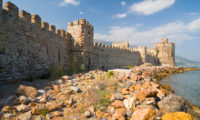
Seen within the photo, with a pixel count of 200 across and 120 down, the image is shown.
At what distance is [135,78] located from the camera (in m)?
9.70

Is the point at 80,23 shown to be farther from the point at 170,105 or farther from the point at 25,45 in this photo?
the point at 170,105

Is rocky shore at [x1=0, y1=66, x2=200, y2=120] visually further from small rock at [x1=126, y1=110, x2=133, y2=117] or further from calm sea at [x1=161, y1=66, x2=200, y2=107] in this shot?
calm sea at [x1=161, y1=66, x2=200, y2=107]

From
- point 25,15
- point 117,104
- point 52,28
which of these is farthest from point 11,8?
point 117,104

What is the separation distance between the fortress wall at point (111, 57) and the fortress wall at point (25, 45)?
5.41 m

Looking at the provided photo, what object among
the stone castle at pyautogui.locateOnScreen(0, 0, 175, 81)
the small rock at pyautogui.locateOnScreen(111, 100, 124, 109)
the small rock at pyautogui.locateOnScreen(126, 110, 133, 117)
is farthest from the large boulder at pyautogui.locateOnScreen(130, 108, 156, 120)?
the stone castle at pyautogui.locateOnScreen(0, 0, 175, 81)

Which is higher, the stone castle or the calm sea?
the stone castle

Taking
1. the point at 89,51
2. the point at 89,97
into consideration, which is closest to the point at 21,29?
the point at 89,97

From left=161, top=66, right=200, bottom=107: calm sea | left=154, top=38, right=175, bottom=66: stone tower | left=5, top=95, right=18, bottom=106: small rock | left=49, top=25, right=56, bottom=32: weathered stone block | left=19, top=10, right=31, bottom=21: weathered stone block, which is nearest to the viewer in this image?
left=5, top=95, right=18, bottom=106: small rock

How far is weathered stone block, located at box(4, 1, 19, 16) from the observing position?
600 cm

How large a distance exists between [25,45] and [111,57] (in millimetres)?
15229

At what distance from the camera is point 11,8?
20.3ft

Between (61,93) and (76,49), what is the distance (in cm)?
661

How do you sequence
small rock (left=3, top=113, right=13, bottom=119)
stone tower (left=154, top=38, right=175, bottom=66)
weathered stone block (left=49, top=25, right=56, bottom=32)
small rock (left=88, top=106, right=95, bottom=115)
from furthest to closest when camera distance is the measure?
stone tower (left=154, top=38, right=175, bottom=66), weathered stone block (left=49, top=25, right=56, bottom=32), small rock (left=88, top=106, right=95, bottom=115), small rock (left=3, top=113, right=13, bottom=119)

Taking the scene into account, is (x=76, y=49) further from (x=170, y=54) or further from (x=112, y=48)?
(x=170, y=54)
